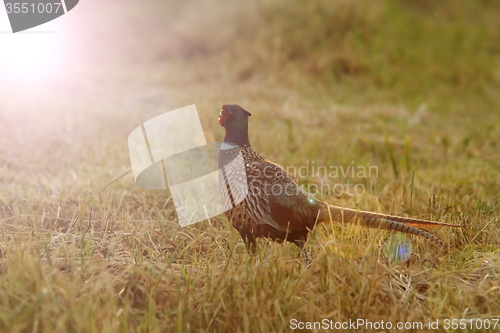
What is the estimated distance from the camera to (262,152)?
427 cm

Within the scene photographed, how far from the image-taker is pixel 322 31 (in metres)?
8.14

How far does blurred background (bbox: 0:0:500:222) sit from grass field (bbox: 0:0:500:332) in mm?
30

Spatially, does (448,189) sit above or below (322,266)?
below

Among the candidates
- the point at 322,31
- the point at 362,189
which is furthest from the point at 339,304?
the point at 322,31

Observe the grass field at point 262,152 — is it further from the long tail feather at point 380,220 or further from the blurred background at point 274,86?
the long tail feather at point 380,220

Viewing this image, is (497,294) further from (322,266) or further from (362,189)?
(362,189)

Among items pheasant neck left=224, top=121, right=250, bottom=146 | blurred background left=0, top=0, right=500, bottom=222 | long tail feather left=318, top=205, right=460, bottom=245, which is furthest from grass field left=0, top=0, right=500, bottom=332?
pheasant neck left=224, top=121, right=250, bottom=146

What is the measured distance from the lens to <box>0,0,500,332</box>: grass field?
6.33 feet

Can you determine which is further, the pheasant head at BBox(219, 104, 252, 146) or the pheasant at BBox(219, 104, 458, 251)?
the pheasant head at BBox(219, 104, 252, 146)

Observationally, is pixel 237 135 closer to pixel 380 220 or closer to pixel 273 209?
pixel 273 209

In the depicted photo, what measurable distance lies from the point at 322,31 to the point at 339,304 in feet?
22.6

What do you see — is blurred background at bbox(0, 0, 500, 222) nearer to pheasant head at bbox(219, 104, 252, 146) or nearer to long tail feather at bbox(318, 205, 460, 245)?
long tail feather at bbox(318, 205, 460, 245)

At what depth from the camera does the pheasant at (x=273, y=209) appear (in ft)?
7.59

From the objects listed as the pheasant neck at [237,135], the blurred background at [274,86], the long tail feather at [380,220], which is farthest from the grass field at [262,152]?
the pheasant neck at [237,135]
